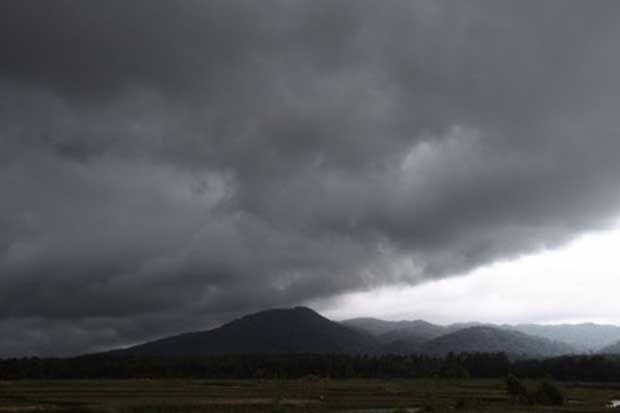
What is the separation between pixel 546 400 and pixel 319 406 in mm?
42947

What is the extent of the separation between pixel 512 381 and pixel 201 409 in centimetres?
6241

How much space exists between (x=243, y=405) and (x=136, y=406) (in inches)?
586

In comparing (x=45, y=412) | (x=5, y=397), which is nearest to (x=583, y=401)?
(x=45, y=412)

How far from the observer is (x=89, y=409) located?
83000 mm

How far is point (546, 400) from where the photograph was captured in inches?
4318

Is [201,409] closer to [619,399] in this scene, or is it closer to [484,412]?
[484,412]

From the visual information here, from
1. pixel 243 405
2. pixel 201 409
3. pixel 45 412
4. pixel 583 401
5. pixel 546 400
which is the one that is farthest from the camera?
pixel 583 401

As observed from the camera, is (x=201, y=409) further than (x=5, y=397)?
No

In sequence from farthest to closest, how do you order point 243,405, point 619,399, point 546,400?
point 619,399
point 546,400
point 243,405

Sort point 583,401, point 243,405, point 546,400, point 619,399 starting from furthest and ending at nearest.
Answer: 1. point 619,399
2. point 583,401
3. point 546,400
4. point 243,405

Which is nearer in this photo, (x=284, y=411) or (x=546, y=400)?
(x=284, y=411)

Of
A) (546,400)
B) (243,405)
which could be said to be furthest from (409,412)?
(546,400)

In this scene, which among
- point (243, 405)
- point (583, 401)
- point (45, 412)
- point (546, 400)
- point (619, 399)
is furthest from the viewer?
point (619, 399)

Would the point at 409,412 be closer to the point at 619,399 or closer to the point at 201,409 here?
the point at 201,409
